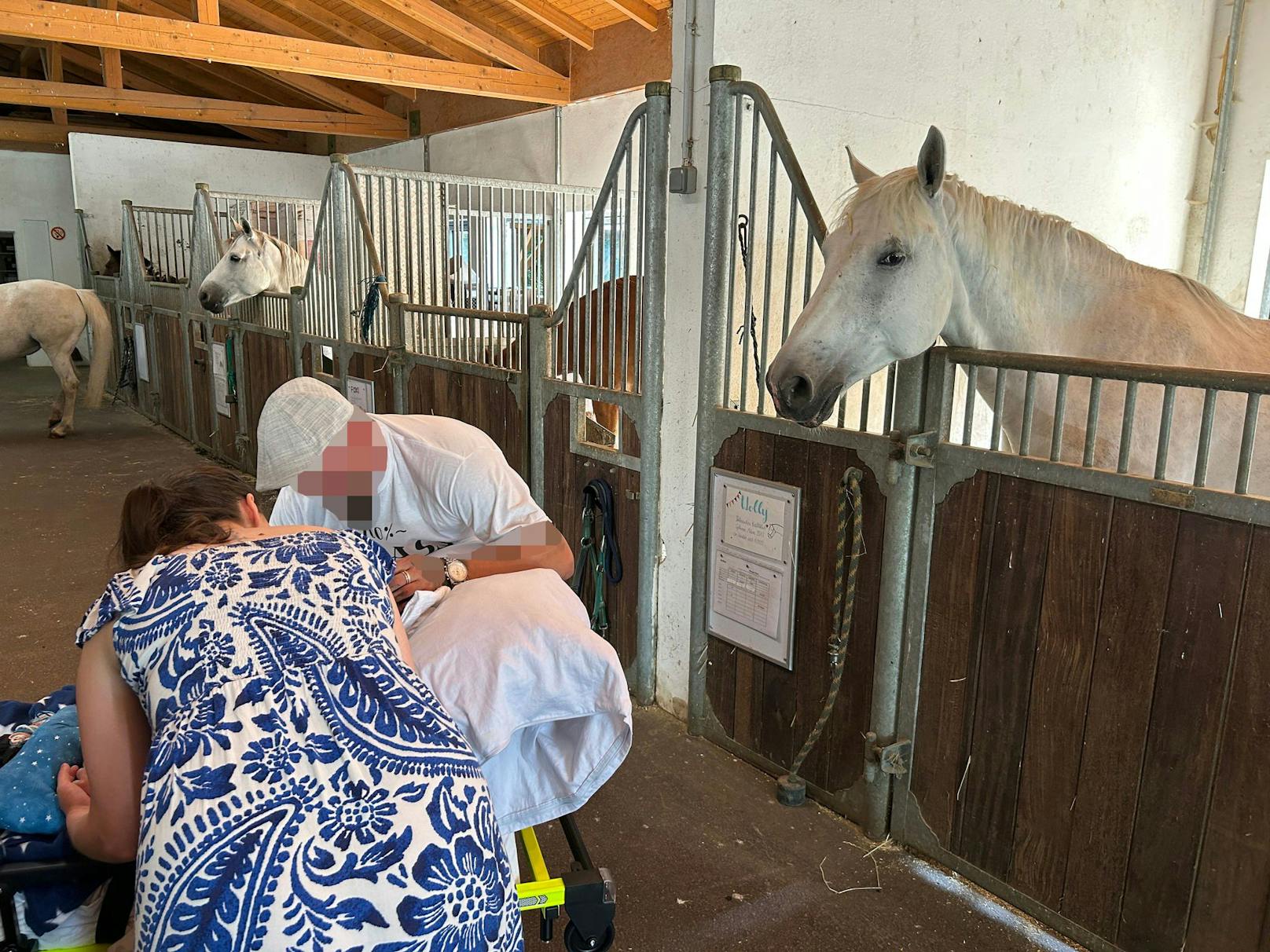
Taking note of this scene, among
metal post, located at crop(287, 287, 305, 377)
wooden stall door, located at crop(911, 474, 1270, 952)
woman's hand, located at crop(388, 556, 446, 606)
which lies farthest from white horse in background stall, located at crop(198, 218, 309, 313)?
wooden stall door, located at crop(911, 474, 1270, 952)

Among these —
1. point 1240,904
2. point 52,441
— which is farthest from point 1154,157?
point 52,441

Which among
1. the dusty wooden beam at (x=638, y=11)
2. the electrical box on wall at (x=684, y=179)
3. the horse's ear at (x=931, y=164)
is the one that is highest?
the dusty wooden beam at (x=638, y=11)

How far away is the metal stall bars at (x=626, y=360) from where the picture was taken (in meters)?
2.51

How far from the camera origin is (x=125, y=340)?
28.3 feet

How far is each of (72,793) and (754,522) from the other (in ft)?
5.21

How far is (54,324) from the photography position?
737 cm

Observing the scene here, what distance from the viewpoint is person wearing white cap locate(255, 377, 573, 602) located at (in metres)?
1.72

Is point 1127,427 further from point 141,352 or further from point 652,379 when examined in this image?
point 141,352

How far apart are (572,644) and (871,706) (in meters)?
1.04

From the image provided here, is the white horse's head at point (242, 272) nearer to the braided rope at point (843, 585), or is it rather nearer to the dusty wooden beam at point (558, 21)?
the dusty wooden beam at point (558, 21)

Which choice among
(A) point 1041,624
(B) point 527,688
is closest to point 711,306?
(A) point 1041,624

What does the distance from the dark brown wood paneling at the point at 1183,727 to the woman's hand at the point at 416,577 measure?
128cm

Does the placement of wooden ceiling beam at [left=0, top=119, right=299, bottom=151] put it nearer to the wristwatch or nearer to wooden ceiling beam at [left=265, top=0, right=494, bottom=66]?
wooden ceiling beam at [left=265, top=0, right=494, bottom=66]

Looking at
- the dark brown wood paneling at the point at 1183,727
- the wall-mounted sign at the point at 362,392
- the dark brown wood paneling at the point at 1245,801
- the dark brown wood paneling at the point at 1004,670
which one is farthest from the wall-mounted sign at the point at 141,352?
the dark brown wood paneling at the point at 1245,801
